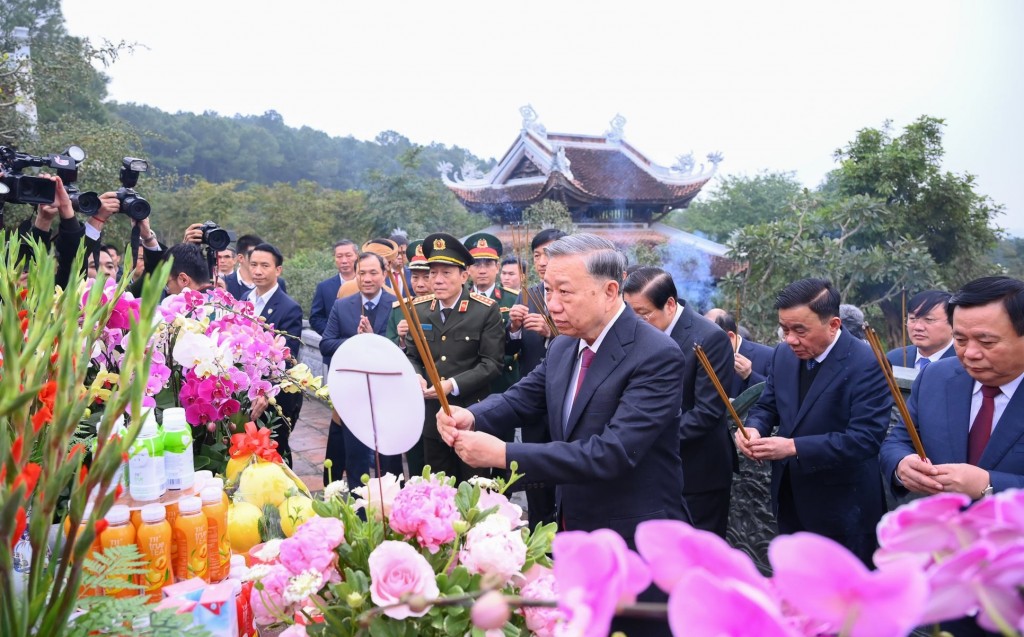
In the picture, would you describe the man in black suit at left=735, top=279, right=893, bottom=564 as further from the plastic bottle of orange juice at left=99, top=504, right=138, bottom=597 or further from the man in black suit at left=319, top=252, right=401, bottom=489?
the man in black suit at left=319, top=252, right=401, bottom=489

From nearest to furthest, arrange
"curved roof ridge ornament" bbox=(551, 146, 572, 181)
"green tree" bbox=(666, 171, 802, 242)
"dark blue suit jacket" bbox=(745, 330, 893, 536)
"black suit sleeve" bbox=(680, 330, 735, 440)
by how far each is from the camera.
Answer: "dark blue suit jacket" bbox=(745, 330, 893, 536) < "black suit sleeve" bbox=(680, 330, 735, 440) < "curved roof ridge ornament" bbox=(551, 146, 572, 181) < "green tree" bbox=(666, 171, 802, 242)

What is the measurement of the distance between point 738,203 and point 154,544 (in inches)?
1395

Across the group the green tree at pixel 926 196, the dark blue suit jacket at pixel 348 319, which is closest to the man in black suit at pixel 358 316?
the dark blue suit jacket at pixel 348 319

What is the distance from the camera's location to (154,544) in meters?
1.47

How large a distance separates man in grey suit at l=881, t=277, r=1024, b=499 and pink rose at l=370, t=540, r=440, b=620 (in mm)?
1517

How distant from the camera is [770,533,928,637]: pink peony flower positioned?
47cm

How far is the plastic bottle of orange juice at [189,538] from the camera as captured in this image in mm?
1558

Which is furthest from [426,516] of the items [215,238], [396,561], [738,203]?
[738,203]

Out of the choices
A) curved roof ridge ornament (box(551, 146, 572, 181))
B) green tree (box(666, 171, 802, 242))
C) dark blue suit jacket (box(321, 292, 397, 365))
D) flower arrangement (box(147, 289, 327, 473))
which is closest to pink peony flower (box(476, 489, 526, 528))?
flower arrangement (box(147, 289, 327, 473))

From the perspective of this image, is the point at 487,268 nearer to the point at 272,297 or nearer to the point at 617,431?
the point at 272,297

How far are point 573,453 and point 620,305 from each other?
506 mm

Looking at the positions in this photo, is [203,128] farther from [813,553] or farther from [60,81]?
[813,553]

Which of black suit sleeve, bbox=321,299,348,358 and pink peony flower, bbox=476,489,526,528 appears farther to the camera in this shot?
black suit sleeve, bbox=321,299,348,358

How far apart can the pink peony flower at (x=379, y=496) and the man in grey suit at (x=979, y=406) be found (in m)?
1.49
